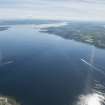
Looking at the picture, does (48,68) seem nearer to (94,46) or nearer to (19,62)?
(19,62)

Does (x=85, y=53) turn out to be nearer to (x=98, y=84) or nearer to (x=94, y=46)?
(x=94, y=46)

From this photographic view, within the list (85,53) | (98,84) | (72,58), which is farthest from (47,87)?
(85,53)

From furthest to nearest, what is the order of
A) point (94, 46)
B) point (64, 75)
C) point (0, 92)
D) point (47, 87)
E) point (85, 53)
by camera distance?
point (94, 46)
point (85, 53)
point (64, 75)
point (47, 87)
point (0, 92)

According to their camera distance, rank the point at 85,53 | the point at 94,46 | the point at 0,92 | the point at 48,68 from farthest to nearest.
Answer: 1. the point at 94,46
2. the point at 85,53
3. the point at 48,68
4. the point at 0,92

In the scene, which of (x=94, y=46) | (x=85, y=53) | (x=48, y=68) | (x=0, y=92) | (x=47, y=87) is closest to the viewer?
(x=0, y=92)

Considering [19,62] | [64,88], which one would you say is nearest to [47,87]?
[64,88]

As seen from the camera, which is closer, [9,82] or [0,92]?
[0,92]
